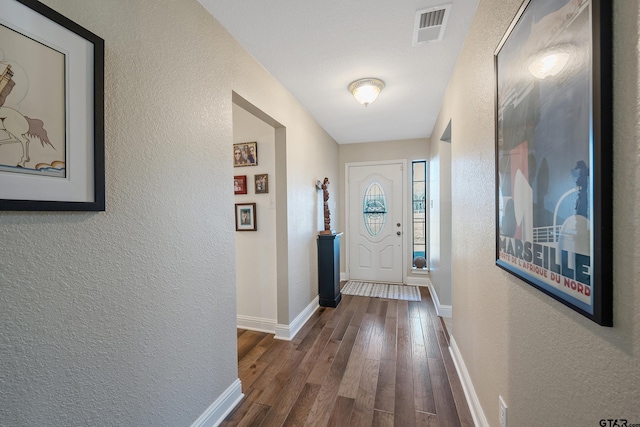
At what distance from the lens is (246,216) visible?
2.77m

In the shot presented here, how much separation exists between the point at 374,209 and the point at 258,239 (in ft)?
7.70

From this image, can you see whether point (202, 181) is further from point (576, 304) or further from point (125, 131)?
point (576, 304)

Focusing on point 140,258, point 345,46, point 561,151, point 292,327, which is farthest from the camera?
point 292,327

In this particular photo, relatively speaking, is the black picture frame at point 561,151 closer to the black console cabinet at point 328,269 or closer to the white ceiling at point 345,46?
the white ceiling at point 345,46

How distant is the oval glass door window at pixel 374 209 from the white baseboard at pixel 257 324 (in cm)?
238

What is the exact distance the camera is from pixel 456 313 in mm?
2100

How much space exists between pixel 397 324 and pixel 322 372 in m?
1.14

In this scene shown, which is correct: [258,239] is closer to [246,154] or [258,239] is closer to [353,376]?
[246,154]

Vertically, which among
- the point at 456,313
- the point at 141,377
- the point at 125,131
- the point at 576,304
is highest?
the point at 125,131

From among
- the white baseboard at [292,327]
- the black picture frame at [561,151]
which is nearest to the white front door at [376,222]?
the white baseboard at [292,327]

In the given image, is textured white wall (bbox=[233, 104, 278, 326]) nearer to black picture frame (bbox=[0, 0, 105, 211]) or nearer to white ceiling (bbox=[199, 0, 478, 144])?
white ceiling (bbox=[199, 0, 478, 144])

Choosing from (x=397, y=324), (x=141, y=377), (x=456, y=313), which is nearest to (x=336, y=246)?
(x=397, y=324)

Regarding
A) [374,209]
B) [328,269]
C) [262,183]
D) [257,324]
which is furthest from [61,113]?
[374,209]

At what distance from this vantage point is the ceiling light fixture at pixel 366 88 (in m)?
2.24
